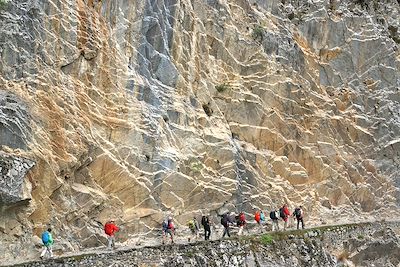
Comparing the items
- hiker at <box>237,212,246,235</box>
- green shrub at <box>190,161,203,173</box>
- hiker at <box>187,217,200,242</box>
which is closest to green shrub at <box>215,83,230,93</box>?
green shrub at <box>190,161,203,173</box>

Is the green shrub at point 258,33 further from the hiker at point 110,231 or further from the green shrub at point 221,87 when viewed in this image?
the hiker at point 110,231

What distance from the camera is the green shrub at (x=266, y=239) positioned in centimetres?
2148

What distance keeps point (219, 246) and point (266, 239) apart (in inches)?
97.0

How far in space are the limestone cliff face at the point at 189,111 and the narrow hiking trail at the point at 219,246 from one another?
6.34 feet

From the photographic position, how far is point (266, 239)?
21609 mm

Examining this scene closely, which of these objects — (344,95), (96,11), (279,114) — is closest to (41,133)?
(96,11)

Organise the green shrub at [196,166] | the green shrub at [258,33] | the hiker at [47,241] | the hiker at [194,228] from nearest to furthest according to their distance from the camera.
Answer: the hiker at [47,241]
the hiker at [194,228]
the green shrub at [196,166]
the green shrub at [258,33]

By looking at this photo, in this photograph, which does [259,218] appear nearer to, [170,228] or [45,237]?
[170,228]

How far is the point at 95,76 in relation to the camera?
21641mm

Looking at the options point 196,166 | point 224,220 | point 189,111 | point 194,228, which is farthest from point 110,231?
point 189,111

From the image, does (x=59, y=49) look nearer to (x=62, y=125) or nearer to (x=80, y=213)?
(x=62, y=125)

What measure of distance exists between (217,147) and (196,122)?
144cm

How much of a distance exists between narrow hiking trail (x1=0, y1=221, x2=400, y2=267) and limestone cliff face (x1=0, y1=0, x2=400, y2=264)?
1.93 m

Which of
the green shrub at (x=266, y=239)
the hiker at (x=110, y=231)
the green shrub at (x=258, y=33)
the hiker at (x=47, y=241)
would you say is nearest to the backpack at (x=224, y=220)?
the green shrub at (x=266, y=239)
